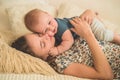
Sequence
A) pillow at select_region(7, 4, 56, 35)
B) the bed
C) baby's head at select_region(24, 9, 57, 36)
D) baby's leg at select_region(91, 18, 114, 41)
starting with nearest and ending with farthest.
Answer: the bed, baby's head at select_region(24, 9, 57, 36), baby's leg at select_region(91, 18, 114, 41), pillow at select_region(7, 4, 56, 35)

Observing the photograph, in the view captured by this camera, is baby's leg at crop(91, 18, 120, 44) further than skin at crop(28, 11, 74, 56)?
Yes

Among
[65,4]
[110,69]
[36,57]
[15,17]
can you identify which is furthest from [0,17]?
[110,69]

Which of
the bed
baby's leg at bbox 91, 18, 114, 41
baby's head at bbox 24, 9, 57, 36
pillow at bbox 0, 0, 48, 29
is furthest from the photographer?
pillow at bbox 0, 0, 48, 29

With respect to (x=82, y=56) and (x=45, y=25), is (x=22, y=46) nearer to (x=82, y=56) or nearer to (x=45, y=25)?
(x=45, y=25)

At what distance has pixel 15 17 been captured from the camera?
5.79ft

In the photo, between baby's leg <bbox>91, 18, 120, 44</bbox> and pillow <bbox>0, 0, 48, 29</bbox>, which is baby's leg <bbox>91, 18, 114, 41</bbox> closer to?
baby's leg <bbox>91, 18, 120, 44</bbox>

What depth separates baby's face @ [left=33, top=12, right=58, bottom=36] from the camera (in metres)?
1.44

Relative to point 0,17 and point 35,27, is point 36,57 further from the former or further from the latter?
point 0,17

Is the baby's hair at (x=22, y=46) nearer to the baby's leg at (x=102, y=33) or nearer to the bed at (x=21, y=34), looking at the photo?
the bed at (x=21, y=34)

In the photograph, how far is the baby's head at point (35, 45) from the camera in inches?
56.5

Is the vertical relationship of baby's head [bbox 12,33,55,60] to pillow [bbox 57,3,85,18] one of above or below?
below

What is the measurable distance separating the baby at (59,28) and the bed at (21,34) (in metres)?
0.14

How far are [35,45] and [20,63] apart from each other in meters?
0.14

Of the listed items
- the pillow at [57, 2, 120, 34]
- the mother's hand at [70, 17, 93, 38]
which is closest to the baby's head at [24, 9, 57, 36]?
the mother's hand at [70, 17, 93, 38]
